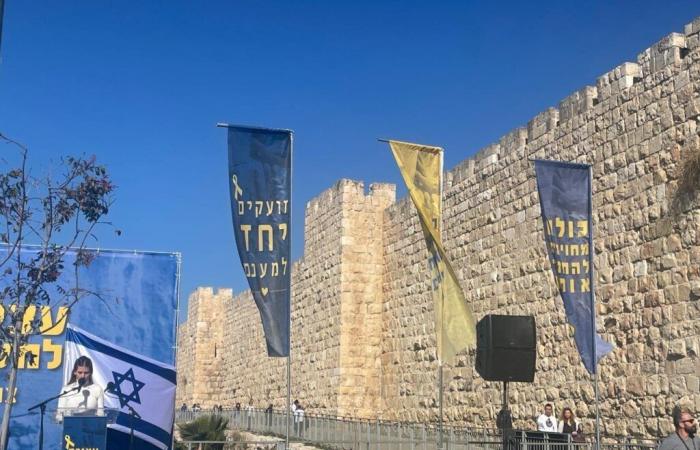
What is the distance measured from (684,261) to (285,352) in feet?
15.1

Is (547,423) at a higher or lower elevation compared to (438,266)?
lower

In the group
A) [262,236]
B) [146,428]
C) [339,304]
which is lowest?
[146,428]

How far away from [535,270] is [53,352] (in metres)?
6.90

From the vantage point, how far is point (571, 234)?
9789 millimetres

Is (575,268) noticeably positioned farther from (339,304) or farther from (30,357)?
(339,304)

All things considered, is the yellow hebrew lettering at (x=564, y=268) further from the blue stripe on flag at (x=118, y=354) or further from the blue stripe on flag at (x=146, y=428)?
the blue stripe on flag at (x=146, y=428)

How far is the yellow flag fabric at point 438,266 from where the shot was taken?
30.4 feet

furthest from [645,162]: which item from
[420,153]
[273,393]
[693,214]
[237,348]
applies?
[237,348]

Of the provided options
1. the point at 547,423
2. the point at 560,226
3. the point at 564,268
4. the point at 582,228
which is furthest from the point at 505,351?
the point at 547,423

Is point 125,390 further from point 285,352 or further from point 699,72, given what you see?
point 699,72

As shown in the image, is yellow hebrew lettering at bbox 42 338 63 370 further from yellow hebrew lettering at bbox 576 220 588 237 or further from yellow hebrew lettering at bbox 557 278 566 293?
yellow hebrew lettering at bbox 576 220 588 237

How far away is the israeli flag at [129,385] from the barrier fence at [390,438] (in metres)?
0.55

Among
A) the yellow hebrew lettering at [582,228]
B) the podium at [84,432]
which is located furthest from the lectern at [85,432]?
the yellow hebrew lettering at [582,228]

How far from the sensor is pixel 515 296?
14477 mm
